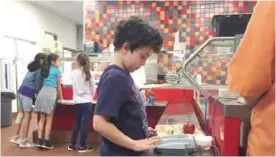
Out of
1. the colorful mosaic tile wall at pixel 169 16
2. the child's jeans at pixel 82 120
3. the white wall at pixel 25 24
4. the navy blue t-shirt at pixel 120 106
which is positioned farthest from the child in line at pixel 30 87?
the navy blue t-shirt at pixel 120 106

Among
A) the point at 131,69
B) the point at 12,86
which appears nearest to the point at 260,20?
the point at 131,69

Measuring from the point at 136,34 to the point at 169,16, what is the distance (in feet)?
12.5

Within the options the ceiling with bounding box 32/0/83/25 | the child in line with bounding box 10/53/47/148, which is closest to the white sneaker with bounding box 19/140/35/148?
the child in line with bounding box 10/53/47/148

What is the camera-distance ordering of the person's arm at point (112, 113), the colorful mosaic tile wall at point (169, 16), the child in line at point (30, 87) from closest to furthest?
1. the person's arm at point (112, 113)
2. the child in line at point (30, 87)
3. the colorful mosaic tile wall at point (169, 16)

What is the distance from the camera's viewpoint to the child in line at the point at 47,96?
353 centimetres

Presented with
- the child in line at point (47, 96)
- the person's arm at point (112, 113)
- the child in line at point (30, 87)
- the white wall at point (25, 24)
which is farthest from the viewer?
the white wall at point (25, 24)

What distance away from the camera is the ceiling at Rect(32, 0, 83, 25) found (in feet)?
22.7

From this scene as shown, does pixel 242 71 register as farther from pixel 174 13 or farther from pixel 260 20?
pixel 174 13

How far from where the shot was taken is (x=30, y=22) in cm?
695

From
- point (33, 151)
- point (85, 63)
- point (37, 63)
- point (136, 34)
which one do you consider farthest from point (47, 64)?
point (136, 34)

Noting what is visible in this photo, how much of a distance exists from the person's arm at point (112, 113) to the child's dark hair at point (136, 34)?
144 mm

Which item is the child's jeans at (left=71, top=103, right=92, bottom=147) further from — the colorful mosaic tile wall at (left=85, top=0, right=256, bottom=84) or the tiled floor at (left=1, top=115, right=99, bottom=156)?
the colorful mosaic tile wall at (left=85, top=0, right=256, bottom=84)

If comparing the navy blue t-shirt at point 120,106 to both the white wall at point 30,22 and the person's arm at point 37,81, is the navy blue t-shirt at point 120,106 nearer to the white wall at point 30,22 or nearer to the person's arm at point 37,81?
the person's arm at point 37,81

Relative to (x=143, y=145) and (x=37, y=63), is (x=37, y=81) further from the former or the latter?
(x=143, y=145)
